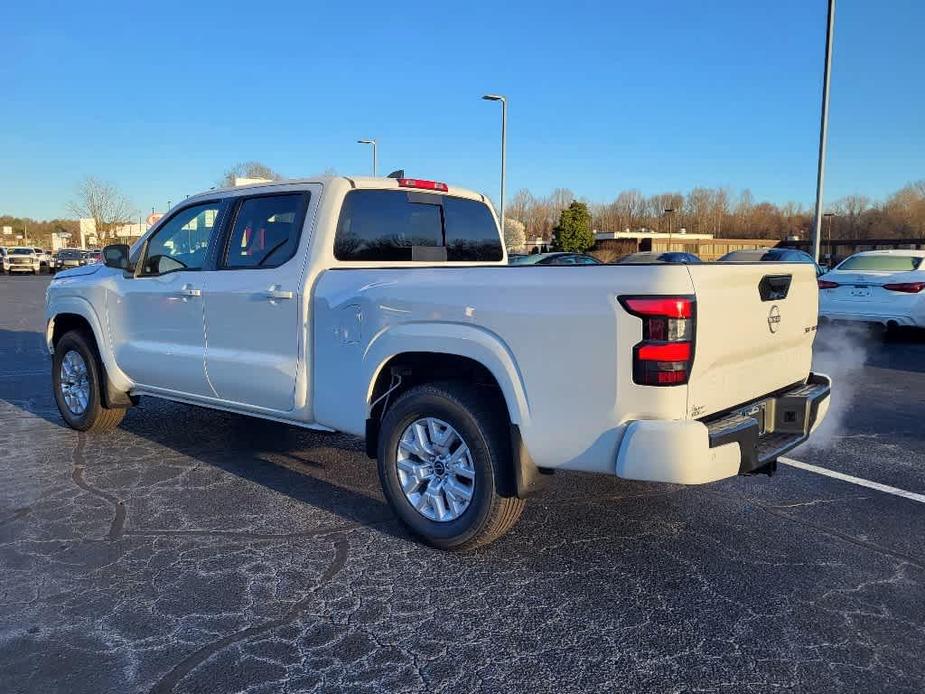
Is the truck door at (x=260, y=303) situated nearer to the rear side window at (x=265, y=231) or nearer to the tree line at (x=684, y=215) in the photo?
the rear side window at (x=265, y=231)

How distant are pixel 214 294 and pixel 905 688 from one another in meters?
4.27

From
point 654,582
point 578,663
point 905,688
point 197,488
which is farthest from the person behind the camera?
point 197,488

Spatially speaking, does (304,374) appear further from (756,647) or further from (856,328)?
(856,328)

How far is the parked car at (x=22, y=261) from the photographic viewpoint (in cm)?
4606

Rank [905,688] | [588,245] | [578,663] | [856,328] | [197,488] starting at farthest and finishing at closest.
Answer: [588,245] → [856,328] → [197,488] → [578,663] → [905,688]

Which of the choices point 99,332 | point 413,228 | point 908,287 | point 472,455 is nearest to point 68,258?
point 99,332

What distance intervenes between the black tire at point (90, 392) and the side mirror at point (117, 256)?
2.82ft

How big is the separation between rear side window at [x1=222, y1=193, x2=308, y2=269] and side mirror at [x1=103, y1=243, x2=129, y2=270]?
118 centimetres

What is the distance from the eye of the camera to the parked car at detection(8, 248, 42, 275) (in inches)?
1813

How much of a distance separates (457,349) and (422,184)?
6.25 feet

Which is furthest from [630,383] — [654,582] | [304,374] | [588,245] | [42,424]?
[588,245]

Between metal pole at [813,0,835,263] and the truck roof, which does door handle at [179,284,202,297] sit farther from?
metal pole at [813,0,835,263]

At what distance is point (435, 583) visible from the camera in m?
3.60

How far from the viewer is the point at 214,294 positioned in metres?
5.09
